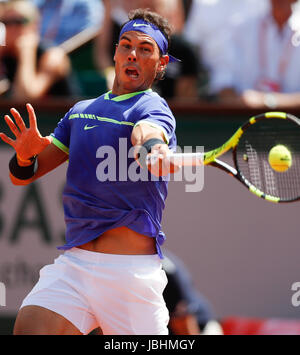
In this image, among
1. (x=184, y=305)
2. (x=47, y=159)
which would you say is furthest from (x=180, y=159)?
(x=184, y=305)

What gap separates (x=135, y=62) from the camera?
346 centimetres

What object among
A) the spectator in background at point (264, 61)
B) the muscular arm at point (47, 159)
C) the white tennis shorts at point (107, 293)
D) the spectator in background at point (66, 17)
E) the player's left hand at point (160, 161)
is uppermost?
the spectator in background at point (66, 17)

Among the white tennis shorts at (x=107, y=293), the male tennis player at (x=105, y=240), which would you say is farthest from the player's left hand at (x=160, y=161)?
the white tennis shorts at (x=107, y=293)

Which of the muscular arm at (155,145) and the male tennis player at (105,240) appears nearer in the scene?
the muscular arm at (155,145)

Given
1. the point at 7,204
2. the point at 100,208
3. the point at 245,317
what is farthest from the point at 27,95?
the point at 100,208

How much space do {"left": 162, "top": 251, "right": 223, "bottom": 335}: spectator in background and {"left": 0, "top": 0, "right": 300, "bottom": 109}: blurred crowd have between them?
140cm

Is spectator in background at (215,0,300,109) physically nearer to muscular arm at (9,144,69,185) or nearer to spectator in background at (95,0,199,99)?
spectator in background at (95,0,199,99)

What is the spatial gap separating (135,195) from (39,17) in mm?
3884

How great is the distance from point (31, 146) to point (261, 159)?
4.16ft

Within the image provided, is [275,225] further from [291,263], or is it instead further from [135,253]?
[135,253]

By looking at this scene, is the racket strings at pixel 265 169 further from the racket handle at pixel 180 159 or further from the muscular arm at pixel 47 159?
the muscular arm at pixel 47 159

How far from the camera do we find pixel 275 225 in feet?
18.5

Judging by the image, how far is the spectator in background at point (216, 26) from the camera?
20.0ft

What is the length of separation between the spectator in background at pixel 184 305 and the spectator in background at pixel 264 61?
1425mm
